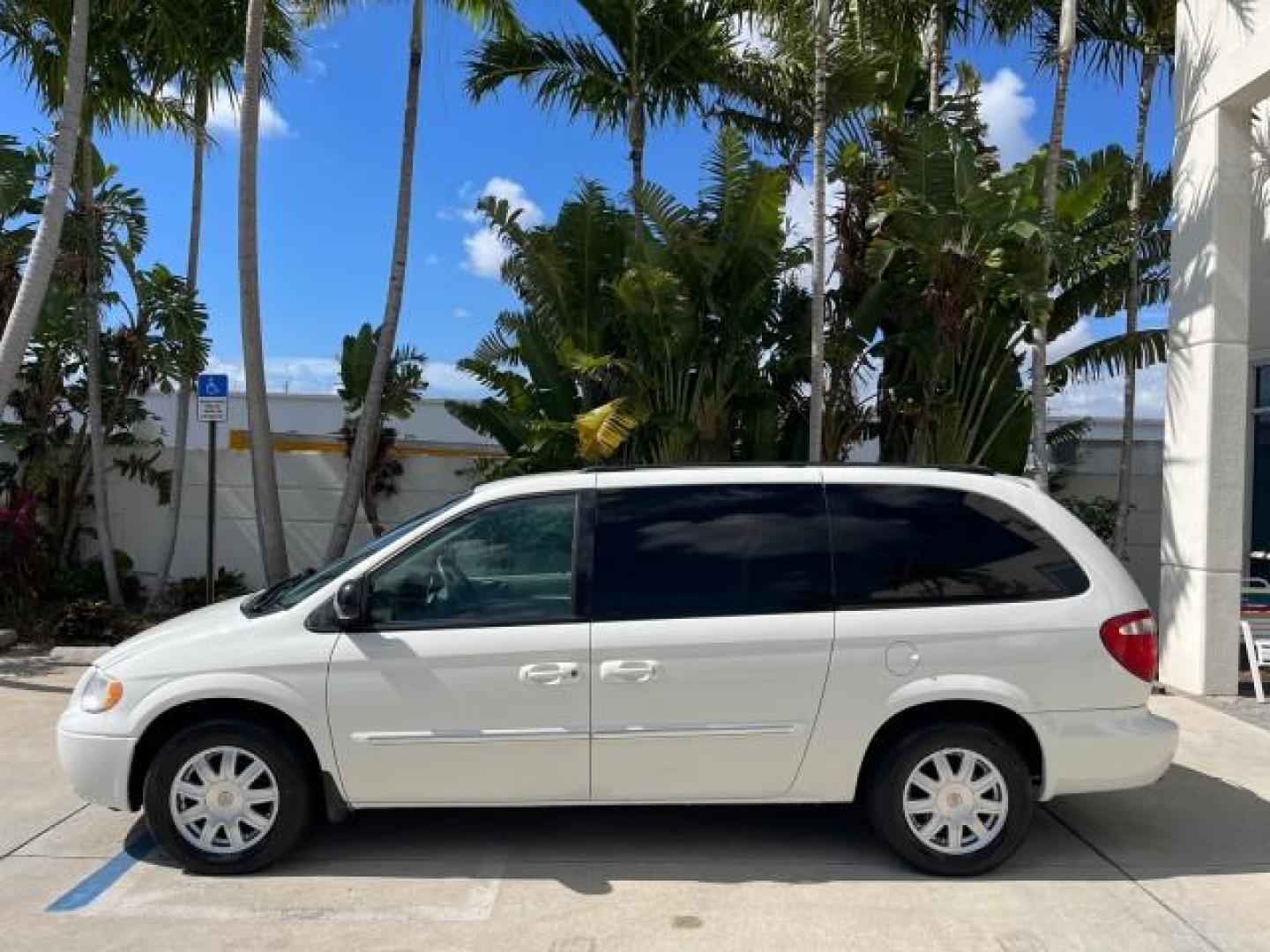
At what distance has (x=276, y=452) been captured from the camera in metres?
13.0

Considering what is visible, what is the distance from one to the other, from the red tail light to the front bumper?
14.2ft

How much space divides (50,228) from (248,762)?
6307 millimetres

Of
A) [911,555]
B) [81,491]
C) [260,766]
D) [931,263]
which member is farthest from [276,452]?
[911,555]

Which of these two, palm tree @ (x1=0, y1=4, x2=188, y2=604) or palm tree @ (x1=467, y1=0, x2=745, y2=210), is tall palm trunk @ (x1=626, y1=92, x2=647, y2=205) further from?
palm tree @ (x1=0, y1=4, x2=188, y2=604)

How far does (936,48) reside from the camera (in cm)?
1198

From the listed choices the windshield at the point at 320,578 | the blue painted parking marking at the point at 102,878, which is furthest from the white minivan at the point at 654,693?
the blue painted parking marking at the point at 102,878

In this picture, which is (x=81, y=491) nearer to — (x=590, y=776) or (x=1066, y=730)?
(x=590, y=776)

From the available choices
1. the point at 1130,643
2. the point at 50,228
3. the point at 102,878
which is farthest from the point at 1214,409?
the point at 50,228

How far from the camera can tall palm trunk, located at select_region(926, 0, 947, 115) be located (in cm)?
1172

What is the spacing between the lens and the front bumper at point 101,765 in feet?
15.6

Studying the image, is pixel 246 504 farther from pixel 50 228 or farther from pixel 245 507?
pixel 50 228

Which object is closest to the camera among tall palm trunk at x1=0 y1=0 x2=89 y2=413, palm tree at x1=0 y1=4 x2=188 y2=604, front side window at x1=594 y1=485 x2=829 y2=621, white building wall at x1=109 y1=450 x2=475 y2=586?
front side window at x1=594 y1=485 x2=829 y2=621

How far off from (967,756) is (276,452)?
33.3ft

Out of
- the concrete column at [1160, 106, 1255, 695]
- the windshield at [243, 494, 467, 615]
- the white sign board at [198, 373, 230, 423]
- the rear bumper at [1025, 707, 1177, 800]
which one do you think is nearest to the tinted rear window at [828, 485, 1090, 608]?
the rear bumper at [1025, 707, 1177, 800]
